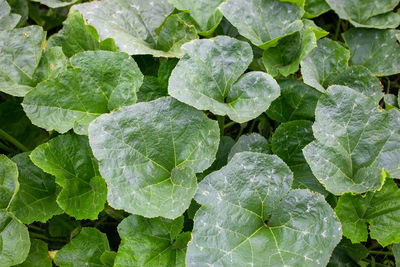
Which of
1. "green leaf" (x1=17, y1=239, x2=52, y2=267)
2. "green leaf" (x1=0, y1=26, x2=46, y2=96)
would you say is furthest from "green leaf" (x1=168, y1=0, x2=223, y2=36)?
"green leaf" (x1=17, y1=239, x2=52, y2=267)

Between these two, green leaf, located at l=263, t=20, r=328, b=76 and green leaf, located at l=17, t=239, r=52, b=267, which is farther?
green leaf, located at l=263, t=20, r=328, b=76

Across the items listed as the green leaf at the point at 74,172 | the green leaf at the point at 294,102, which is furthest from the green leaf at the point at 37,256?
the green leaf at the point at 294,102

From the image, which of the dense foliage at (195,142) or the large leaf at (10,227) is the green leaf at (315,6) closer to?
the dense foliage at (195,142)

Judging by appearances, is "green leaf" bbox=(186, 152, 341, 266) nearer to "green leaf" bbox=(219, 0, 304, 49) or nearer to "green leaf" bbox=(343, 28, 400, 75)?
"green leaf" bbox=(219, 0, 304, 49)

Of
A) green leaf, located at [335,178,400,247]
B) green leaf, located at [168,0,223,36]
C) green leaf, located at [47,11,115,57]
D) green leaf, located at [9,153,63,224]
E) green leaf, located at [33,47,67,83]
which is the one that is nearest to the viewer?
green leaf, located at [335,178,400,247]

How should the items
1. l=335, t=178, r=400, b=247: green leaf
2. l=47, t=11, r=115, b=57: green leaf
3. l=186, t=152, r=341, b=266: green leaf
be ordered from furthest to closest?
l=47, t=11, r=115, b=57: green leaf → l=335, t=178, r=400, b=247: green leaf → l=186, t=152, r=341, b=266: green leaf

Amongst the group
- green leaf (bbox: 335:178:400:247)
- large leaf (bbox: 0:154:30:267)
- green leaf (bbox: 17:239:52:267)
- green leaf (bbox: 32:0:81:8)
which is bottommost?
green leaf (bbox: 17:239:52:267)

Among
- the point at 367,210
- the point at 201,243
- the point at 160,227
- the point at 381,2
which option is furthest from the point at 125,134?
the point at 381,2
